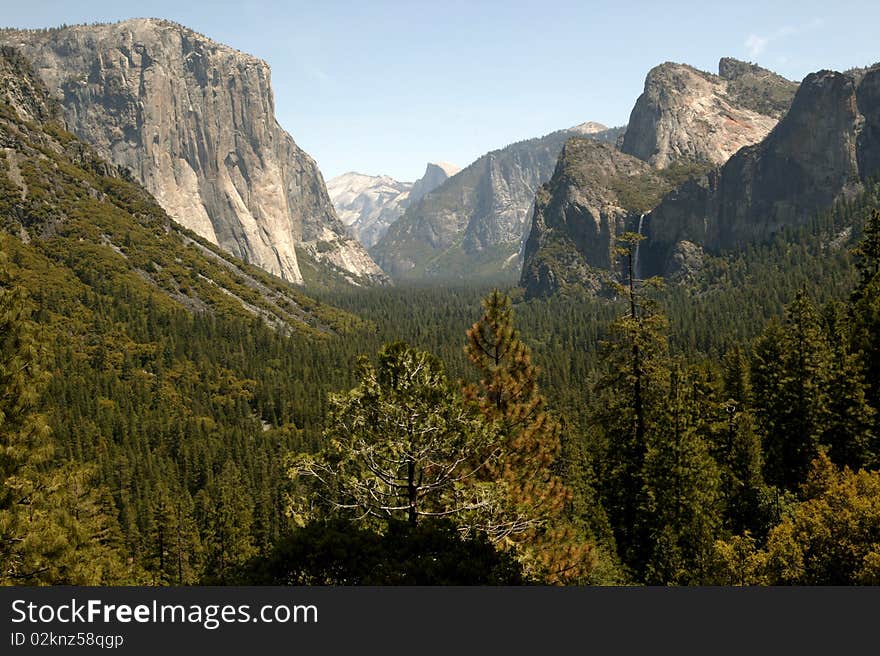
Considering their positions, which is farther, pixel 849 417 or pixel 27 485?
pixel 849 417

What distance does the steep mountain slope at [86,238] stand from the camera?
472 ft

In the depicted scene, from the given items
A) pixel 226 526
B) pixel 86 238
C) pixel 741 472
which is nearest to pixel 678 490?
pixel 741 472

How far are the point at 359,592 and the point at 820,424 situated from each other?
33822 millimetres

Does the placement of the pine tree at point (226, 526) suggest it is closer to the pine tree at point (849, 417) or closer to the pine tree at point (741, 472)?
the pine tree at point (741, 472)

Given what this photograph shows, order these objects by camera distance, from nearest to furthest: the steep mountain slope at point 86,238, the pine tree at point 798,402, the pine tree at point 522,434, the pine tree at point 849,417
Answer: the pine tree at point 522,434 < the pine tree at point 849,417 < the pine tree at point 798,402 < the steep mountain slope at point 86,238

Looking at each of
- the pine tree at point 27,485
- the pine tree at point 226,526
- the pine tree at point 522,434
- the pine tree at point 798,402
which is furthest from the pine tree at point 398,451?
the pine tree at point 226,526

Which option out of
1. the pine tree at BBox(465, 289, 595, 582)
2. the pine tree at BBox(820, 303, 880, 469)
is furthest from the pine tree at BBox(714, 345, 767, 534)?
the pine tree at BBox(465, 289, 595, 582)

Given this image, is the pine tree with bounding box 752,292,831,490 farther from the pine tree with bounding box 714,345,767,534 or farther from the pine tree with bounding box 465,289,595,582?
the pine tree with bounding box 465,289,595,582

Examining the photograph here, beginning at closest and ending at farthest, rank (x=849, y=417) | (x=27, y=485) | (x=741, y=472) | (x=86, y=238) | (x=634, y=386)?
(x=27, y=485) < (x=634, y=386) < (x=849, y=417) < (x=741, y=472) < (x=86, y=238)

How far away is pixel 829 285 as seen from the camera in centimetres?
14462

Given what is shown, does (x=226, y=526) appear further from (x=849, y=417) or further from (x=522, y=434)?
(x=849, y=417)

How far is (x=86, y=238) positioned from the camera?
158375 mm

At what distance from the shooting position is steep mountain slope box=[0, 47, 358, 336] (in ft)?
472

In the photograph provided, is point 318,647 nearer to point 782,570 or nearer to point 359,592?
point 359,592
